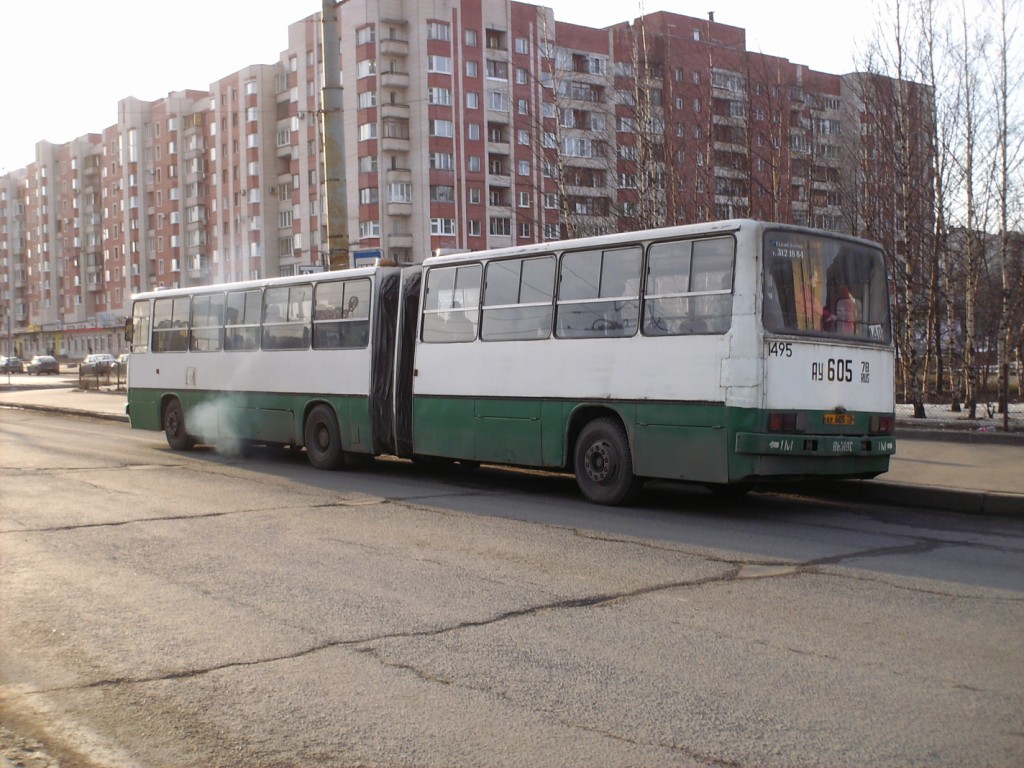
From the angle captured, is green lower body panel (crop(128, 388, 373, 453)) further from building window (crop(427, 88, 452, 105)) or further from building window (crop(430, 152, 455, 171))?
building window (crop(427, 88, 452, 105))

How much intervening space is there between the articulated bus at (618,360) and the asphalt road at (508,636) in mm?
871

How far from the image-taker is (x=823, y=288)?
11.5 meters

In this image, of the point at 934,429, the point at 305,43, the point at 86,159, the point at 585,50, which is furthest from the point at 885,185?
the point at 86,159

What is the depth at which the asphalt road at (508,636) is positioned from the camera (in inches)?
179

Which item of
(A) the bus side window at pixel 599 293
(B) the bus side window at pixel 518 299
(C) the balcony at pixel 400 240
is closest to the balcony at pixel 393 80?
(C) the balcony at pixel 400 240

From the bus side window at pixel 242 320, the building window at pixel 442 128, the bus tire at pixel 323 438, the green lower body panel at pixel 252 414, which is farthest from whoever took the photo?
the building window at pixel 442 128

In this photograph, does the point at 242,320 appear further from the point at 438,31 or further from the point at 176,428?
the point at 438,31

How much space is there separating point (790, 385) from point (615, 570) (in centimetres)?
366

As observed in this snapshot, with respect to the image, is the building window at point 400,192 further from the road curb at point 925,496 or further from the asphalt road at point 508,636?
the asphalt road at point 508,636

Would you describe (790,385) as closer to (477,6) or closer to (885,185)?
(885,185)

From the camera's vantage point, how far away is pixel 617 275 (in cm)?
1218

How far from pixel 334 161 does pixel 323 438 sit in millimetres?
5406

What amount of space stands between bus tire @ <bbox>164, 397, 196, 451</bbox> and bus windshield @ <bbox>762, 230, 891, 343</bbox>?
40.1 ft

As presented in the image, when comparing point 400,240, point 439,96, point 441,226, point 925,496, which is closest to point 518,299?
point 925,496
